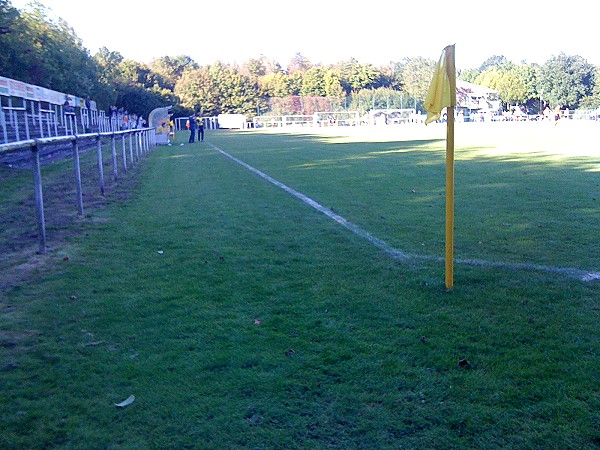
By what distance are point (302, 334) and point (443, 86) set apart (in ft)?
8.21

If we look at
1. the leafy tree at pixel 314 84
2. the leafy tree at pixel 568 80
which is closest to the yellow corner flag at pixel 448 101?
the leafy tree at pixel 568 80

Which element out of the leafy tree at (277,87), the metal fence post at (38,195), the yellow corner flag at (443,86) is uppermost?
the leafy tree at (277,87)

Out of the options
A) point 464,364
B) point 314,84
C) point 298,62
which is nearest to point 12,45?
point 464,364

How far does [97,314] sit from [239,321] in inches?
50.4

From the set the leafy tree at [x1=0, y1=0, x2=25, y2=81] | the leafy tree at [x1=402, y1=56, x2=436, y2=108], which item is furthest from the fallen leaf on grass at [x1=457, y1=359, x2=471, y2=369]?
the leafy tree at [x1=402, y1=56, x2=436, y2=108]

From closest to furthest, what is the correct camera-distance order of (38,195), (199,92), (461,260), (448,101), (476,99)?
(448,101) < (461,260) < (38,195) < (476,99) < (199,92)

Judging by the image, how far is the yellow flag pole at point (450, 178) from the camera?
5504 millimetres

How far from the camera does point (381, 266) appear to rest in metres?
6.83

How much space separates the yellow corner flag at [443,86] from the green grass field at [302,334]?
1.67m

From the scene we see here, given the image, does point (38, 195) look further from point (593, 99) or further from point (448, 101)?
point (593, 99)

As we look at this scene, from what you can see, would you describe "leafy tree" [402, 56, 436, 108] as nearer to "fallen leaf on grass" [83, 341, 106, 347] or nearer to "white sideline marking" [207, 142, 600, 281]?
"white sideline marking" [207, 142, 600, 281]

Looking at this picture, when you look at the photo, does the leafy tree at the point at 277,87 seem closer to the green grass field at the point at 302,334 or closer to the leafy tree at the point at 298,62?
the leafy tree at the point at 298,62

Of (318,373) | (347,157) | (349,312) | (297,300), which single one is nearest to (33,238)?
(297,300)

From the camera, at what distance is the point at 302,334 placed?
4.83 m
